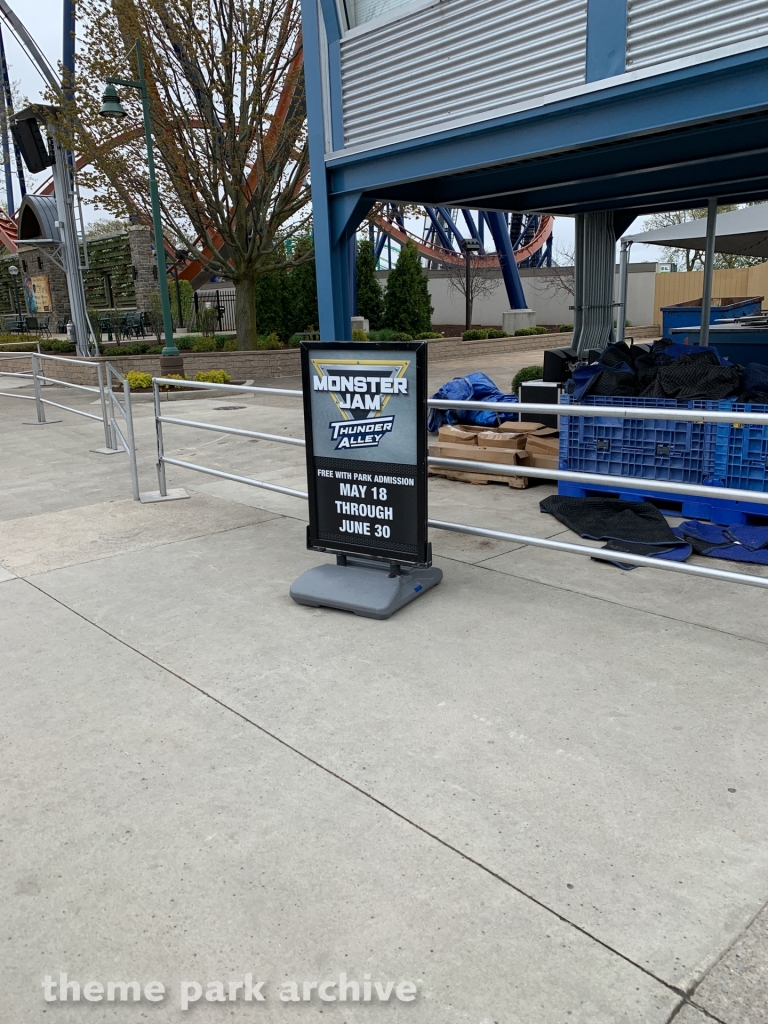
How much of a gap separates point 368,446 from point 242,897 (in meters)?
2.81

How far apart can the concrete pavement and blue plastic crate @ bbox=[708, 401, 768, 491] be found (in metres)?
1.47

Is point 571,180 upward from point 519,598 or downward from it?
upward

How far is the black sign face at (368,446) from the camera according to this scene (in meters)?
4.59

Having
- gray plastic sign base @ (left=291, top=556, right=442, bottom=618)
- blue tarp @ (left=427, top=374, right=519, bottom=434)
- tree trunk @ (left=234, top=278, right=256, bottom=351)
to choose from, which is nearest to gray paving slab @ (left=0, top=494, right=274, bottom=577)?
gray plastic sign base @ (left=291, top=556, right=442, bottom=618)

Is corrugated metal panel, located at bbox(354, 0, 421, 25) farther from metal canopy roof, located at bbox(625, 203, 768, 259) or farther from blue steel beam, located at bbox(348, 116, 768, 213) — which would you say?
metal canopy roof, located at bbox(625, 203, 768, 259)

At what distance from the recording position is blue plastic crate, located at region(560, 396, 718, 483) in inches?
255

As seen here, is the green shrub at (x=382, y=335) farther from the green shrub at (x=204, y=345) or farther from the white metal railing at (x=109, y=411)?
the white metal railing at (x=109, y=411)

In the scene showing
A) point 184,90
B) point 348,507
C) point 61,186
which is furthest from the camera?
point 61,186

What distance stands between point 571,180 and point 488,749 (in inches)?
278

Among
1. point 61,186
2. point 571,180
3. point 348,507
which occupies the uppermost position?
point 61,186

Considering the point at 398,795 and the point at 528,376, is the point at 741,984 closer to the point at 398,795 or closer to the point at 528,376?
the point at 398,795

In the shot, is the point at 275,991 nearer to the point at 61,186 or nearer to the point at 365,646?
the point at 365,646

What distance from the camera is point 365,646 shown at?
171 inches

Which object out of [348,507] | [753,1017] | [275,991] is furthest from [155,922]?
[348,507]
